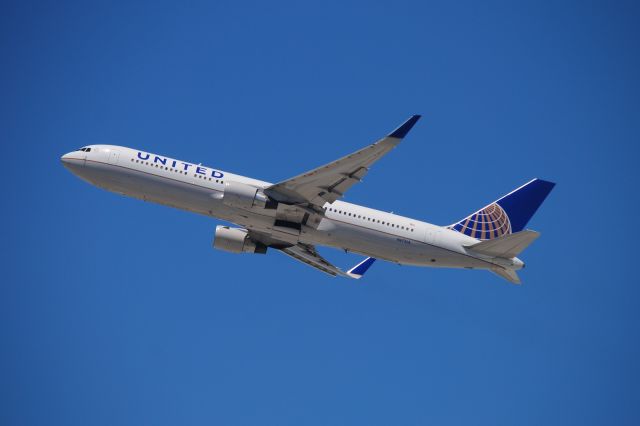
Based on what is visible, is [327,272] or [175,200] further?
[327,272]

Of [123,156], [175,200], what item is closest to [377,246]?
[175,200]

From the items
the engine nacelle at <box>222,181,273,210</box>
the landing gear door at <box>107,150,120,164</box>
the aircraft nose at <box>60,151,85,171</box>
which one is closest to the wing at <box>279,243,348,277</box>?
the engine nacelle at <box>222,181,273,210</box>

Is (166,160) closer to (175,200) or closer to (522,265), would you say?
(175,200)

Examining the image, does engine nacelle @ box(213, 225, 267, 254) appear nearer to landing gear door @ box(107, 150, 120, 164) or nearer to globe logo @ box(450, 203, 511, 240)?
landing gear door @ box(107, 150, 120, 164)

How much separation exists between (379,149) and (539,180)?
13.7 m

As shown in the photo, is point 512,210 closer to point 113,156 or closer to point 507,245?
point 507,245

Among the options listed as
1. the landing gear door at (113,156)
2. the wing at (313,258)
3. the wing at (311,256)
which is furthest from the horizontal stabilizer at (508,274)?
the landing gear door at (113,156)

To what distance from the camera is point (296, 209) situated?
3984 cm

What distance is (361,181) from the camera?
A: 38031 millimetres

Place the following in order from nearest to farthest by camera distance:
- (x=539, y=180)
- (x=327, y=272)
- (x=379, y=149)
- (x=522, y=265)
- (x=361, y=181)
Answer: (x=379, y=149) → (x=361, y=181) → (x=522, y=265) → (x=539, y=180) → (x=327, y=272)

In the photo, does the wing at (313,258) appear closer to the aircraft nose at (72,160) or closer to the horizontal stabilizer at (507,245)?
the horizontal stabilizer at (507,245)

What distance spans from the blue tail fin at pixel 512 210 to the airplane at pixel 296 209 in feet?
5.44

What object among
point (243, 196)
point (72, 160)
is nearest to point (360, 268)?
point (243, 196)

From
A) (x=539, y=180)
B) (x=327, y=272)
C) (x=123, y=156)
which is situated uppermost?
(x=539, y=180)
